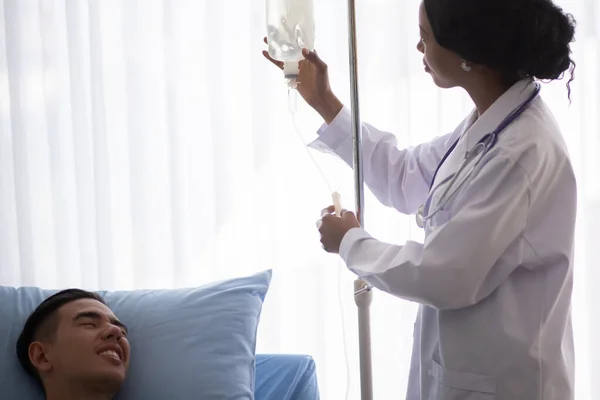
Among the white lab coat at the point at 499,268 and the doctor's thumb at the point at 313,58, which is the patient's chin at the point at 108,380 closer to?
the white lab coat at the point at 499,268

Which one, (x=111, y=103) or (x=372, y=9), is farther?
(x=111, y=103)

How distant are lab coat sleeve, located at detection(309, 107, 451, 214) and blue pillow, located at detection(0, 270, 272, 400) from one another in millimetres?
429

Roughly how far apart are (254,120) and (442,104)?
564 millimetres

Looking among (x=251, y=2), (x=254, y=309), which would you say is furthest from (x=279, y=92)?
(x=254, y=309)

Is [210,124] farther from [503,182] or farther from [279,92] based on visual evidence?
[503,182]

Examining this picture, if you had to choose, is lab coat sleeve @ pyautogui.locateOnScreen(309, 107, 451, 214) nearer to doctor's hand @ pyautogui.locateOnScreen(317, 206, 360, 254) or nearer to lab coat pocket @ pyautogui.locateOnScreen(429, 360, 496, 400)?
doctor's hand @ pyautogui.locateOnScreen(317, 206, 360, 254)

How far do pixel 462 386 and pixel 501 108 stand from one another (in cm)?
54

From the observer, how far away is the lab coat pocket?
1439 mm

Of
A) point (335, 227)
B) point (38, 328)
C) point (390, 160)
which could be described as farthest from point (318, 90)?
point (38, 328)

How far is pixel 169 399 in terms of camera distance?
70.5 inches

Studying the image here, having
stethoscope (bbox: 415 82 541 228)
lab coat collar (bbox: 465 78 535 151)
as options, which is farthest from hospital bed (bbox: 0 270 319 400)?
lab coat collar (bbox: 465 78 535 151)

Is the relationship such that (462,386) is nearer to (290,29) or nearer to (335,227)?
(335,227)

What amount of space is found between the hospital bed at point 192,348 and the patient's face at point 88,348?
0.22 ft

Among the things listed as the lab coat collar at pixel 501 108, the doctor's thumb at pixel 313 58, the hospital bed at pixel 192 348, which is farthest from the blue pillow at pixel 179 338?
the lab coat collar at pixel 501 108
